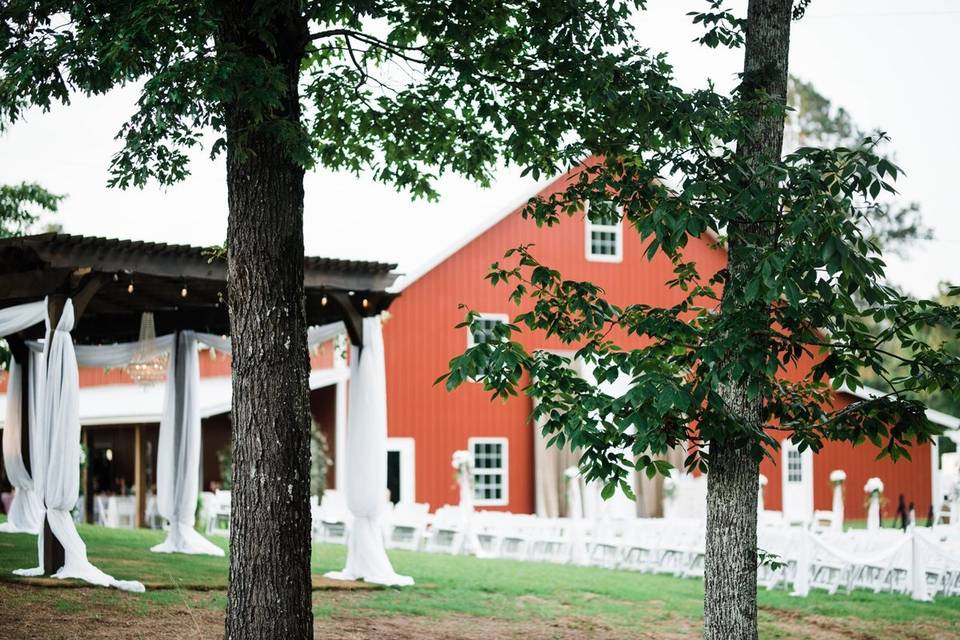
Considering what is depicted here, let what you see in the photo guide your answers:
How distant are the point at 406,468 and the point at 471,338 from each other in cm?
324

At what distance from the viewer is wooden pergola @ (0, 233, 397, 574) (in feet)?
40.4

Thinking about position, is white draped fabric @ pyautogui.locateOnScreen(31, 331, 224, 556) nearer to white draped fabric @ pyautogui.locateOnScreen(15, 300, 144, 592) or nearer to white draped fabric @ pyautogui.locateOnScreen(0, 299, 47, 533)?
white draped fabric @ pyautogui.locateOnScreen(0, 299, 47, 533)

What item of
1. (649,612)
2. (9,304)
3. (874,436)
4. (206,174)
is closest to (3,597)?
(9,304)

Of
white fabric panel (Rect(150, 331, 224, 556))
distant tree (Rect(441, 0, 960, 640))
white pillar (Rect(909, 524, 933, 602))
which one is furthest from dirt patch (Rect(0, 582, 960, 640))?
distant tree (Rect(441, 0, 960, 640))

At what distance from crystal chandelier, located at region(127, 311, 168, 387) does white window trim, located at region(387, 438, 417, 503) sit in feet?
24.8

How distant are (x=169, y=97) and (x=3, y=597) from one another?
565cm

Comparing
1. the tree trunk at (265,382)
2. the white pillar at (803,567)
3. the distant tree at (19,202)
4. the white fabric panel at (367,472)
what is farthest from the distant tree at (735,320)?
the distant tree at (19,202)

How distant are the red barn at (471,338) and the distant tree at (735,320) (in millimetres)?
16393

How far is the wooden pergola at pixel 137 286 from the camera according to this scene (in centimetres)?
1232

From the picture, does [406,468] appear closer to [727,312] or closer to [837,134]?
[727,312]

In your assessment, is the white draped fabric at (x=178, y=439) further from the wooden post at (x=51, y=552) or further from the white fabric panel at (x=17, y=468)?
the wooden post at (x=51, y=552)

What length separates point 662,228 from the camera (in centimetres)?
662

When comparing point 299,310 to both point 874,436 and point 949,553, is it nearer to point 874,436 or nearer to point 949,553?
point 874,436

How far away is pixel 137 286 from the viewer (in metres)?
13.9
